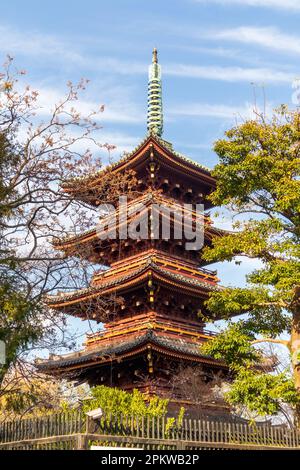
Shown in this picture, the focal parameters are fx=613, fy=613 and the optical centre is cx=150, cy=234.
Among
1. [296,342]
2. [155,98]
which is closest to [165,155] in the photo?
[155,98]

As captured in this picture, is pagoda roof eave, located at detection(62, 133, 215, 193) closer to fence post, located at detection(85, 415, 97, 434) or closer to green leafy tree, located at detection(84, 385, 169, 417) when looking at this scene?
green leafy tree, located at detection(84, 385, 169, 417)

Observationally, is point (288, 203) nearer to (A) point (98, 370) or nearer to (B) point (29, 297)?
(B) point (29, 297)

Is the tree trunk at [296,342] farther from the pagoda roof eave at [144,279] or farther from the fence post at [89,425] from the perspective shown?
the pagoda roof eave at [144,279]

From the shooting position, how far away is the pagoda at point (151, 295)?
83.9ft

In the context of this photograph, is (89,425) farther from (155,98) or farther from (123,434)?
(155,98)

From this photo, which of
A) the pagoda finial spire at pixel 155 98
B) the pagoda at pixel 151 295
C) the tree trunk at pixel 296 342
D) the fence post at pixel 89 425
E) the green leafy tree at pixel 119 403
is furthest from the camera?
the pagoda finial spire at pixel 155 98

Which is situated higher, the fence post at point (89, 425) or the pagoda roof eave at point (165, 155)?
the pagoda roof eave at point (165, 155)

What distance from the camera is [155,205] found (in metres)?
27.4

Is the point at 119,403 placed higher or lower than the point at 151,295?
lower

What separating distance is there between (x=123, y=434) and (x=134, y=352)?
526 inches

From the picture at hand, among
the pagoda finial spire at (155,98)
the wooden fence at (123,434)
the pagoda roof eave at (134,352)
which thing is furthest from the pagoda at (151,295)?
the wooden fence at (123,434)

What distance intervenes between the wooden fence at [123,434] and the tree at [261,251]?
1929mm

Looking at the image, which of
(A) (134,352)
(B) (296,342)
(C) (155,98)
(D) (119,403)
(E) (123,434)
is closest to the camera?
(E) (123,434)

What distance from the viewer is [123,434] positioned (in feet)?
Answer: 37.4
